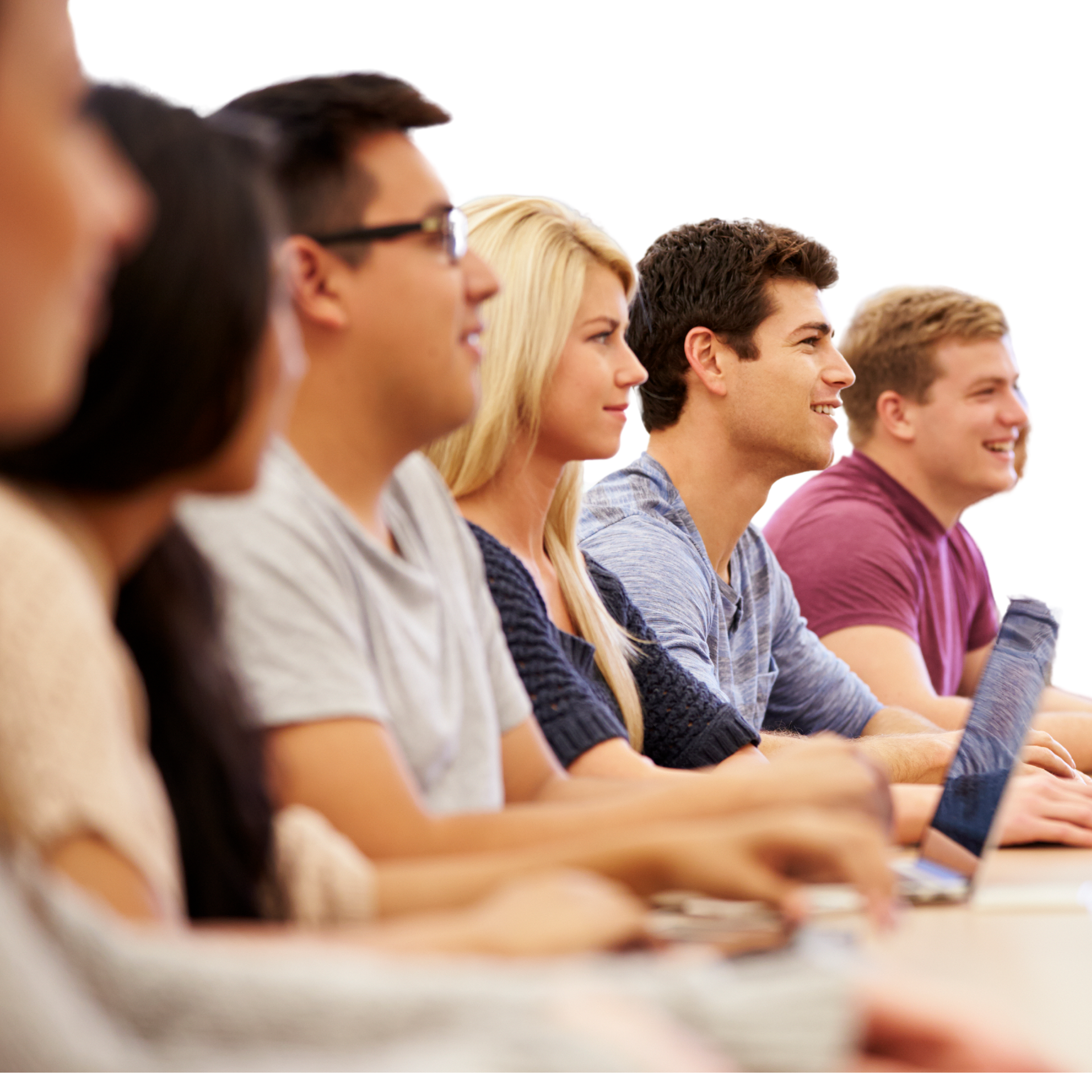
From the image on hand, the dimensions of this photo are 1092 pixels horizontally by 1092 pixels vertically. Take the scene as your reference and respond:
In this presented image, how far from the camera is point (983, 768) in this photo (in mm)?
1350

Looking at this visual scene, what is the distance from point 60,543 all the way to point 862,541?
2485mm

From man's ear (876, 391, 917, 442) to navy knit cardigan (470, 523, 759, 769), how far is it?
1511 mm

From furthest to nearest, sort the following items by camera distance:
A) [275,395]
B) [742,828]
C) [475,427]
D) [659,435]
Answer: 1. [659,435]
2. [475,427]
3. [742,828]
4. [275,395]

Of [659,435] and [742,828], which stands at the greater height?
[742,828]

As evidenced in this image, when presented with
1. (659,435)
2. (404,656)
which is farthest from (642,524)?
(404,656)

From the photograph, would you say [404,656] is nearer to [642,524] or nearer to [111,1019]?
[111,1019]

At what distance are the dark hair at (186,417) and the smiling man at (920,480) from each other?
2170 mm

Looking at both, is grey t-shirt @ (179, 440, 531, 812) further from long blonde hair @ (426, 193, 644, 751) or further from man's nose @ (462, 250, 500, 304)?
long blonde hair @ (426, 193, 644, 751)

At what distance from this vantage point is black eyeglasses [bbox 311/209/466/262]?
1274mm

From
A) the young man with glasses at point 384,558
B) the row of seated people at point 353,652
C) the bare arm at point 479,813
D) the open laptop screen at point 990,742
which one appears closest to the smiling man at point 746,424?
the row of seated people at point 353,652

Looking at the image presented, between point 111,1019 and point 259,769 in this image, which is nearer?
point 111,1019

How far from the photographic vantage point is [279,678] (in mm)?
1035

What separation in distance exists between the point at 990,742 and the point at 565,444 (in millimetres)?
791

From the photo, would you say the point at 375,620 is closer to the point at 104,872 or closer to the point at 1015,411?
the point at 104,872
